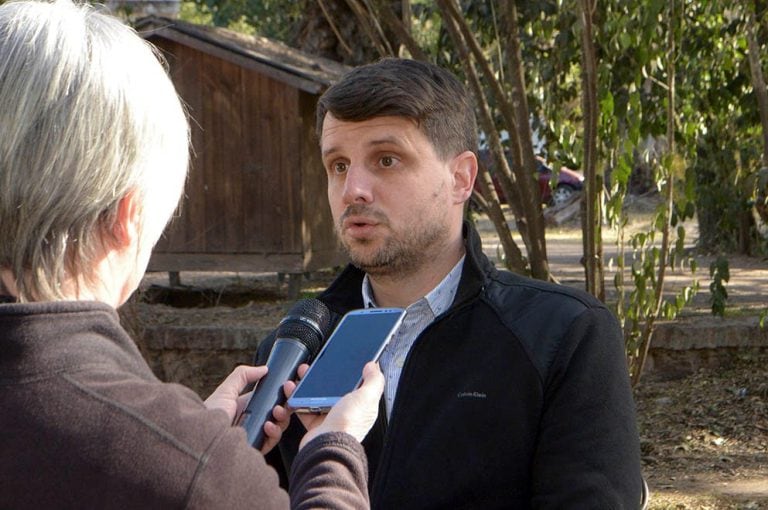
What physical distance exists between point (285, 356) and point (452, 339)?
2.22 feet

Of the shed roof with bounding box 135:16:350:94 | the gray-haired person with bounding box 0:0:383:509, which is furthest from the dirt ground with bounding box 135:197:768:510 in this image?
the gray-haired person with bounding box 0:0:383:509

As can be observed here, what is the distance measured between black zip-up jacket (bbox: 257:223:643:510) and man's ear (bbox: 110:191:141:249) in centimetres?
123

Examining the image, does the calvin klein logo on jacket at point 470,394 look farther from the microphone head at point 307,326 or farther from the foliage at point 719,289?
the foliage at point 719,289

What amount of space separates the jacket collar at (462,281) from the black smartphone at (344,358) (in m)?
0.56

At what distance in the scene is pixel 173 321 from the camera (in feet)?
35.3

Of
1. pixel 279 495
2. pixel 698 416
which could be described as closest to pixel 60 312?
pixel 279 495

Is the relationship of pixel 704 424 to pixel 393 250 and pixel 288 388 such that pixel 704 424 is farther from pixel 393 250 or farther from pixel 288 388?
pixel 288 388

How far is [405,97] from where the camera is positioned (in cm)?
321

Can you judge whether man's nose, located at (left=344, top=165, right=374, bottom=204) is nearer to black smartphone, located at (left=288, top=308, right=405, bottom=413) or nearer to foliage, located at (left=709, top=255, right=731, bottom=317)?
black smartphone, located at (left=288, top=308, right=405, bottom=413)

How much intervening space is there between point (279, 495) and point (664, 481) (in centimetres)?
567

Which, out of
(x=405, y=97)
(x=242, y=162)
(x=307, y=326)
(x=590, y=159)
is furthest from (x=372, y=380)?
(x=242, y=162)

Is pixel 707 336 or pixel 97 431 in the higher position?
pixel 97 431

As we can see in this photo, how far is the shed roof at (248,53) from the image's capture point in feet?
39.9

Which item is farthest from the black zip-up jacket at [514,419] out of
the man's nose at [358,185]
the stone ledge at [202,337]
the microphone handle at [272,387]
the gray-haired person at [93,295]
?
the stone ledge at [202,337]
